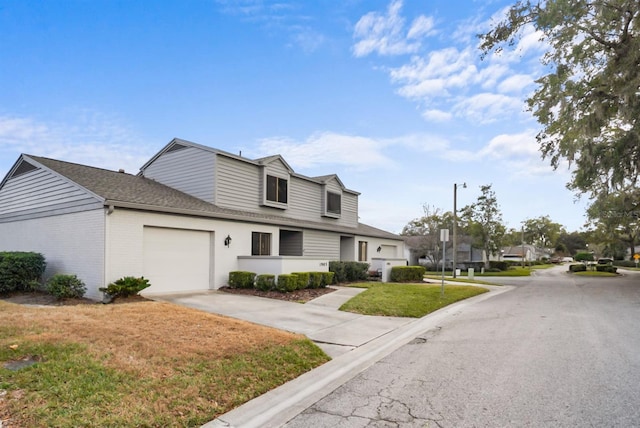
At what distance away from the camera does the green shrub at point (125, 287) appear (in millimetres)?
10562

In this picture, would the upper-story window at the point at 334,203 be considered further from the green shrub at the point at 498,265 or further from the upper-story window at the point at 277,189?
the green shrub at the point at 498,265

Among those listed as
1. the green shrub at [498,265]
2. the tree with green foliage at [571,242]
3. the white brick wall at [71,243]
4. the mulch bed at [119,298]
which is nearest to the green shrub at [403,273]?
the mulch bed at [119,298]

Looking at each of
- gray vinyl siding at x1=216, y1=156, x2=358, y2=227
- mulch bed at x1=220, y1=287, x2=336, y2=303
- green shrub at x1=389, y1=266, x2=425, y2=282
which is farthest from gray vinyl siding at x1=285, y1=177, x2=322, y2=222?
mulch bed at x1=220, y1=287, x2=336, y2=303

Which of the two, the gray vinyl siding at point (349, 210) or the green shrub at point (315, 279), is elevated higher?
the gray vinyl siding at point (349, 210)

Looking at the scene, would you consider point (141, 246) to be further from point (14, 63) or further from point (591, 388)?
point (591, 388)

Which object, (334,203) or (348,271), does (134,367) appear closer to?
(348,271)

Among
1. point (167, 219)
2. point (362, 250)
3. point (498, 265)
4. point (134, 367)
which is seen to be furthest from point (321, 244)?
point (498, 265)

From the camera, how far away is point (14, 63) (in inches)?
519

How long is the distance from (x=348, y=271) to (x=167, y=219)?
9.55 m

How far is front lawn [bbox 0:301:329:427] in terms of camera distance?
375cm

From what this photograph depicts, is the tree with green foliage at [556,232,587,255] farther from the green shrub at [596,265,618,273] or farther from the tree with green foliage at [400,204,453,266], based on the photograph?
the tree with green foliage at [400,204,453,266]

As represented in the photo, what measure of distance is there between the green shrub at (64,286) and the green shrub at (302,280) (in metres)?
6.67

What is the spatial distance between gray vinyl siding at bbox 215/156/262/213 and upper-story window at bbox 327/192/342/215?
6.06m

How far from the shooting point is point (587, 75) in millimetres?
16422
